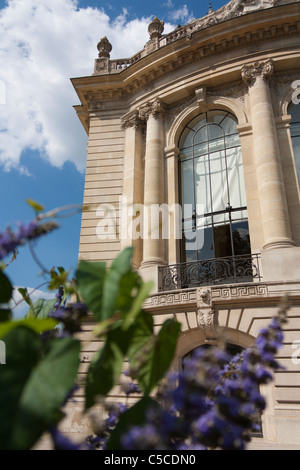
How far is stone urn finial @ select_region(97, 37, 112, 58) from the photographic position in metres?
18.8

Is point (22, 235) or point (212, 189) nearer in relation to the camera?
point (22, 235)

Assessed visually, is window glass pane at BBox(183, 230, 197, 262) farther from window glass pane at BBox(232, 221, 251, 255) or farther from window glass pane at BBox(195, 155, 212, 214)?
window glass pane at BBox(232, 221, 251, 255)

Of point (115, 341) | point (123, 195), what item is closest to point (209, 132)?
point (123, 195)

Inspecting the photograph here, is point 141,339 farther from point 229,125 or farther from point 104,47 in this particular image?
point 104,47

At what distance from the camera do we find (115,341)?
1.20m

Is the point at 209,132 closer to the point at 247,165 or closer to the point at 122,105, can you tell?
the point at 247,165

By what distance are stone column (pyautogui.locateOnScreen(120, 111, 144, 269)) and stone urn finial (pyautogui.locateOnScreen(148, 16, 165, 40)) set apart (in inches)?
183

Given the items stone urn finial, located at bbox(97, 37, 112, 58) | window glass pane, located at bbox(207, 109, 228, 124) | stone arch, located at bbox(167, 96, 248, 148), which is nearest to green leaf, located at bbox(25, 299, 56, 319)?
stone arch, located at bbox(167, 96, 248, 148)

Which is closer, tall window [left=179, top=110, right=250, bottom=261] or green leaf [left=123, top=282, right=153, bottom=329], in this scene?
green leaf [left=123, top=282, right=153, bottom=329]

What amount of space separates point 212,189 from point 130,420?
13.5m

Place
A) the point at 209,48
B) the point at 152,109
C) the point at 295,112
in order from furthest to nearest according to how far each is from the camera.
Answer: the point at 152,109, the point at 209,48, the point at 295,112

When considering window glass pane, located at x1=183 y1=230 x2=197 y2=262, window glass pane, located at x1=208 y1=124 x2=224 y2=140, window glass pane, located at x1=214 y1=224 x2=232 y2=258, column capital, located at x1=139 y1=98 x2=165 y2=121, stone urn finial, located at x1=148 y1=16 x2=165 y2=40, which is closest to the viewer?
window glass pane, located at x1=214 y1=224 x2=232 y2=258

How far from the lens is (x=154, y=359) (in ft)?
4.55

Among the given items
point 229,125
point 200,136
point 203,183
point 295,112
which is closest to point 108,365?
point 203,183
